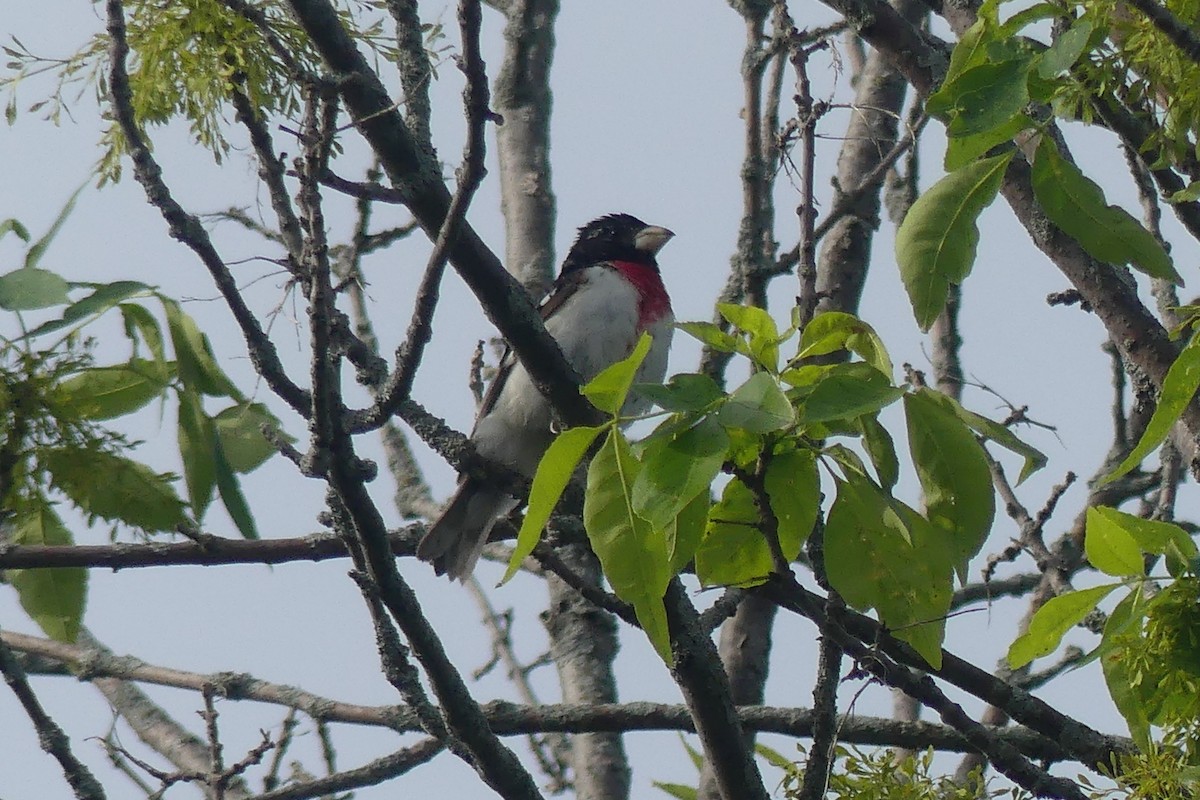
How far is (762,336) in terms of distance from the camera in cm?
242

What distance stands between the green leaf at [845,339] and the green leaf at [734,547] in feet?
1.00

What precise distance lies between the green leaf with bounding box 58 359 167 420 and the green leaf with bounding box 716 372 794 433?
1473 mm

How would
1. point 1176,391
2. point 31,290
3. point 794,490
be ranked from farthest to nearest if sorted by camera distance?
1. point 31,290
2. point 794,490
3. point 1176,391

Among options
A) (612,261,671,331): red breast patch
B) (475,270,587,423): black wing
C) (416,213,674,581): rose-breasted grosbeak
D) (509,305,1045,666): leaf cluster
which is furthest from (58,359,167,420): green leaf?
(612,261,671,331): red breast patch

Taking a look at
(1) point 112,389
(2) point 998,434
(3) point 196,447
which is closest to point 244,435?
(3) point 196,447

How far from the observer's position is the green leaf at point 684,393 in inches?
79.2

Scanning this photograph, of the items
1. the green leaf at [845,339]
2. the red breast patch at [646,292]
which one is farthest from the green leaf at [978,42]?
the red breast patch at [646,292]

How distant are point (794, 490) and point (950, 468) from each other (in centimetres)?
25

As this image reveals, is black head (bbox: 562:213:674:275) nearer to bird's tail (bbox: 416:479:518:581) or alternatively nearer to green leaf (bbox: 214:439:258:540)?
bird's tail (bbox: 416:479:518:581)

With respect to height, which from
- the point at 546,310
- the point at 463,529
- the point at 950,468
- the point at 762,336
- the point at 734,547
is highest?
the point at 546,310

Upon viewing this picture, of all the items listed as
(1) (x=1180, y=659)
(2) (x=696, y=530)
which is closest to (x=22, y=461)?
(2) (x=696, y=530)

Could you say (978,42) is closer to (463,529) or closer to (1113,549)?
(1113,549)

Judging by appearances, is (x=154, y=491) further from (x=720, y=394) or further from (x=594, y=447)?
(x=720, y=394)

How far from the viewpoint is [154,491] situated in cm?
305
